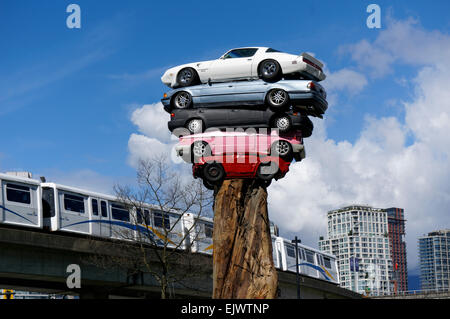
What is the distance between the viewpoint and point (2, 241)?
25453 millimetres

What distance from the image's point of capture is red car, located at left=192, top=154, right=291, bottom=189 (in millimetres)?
14844

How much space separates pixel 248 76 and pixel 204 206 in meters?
19.7

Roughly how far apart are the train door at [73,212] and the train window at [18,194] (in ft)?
5.52

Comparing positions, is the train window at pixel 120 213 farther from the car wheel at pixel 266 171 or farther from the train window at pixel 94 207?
the car wheel at pixel 266 171

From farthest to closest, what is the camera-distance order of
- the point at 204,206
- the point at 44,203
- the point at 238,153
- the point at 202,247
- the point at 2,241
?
the point at 202,247, the point at 204,206, the point at 44,203, the point at 2,241, the point at 238,153

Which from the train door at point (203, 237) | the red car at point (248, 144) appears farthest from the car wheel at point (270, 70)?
the train door at point (203, 237)

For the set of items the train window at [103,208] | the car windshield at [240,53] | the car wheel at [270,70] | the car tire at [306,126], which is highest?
the car windshield at [240,53]

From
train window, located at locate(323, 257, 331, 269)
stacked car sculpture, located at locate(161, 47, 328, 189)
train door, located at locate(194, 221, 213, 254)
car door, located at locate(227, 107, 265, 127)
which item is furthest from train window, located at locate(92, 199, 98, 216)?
train window, located at locate(323, 257, 331, 269)

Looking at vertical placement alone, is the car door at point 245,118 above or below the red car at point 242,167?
above

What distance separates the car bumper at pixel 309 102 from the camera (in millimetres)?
A: 15070

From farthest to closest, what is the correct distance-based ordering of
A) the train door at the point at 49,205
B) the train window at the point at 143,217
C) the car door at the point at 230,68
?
1. the train window at the point at 143,217
2. the train door at the point at 49,205
3. the car door at the point at 230,68
